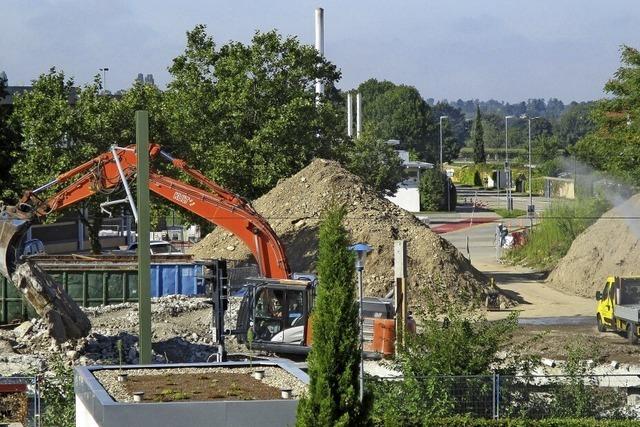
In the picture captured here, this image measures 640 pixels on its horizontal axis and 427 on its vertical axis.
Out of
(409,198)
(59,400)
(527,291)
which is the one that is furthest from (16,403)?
(409,198)

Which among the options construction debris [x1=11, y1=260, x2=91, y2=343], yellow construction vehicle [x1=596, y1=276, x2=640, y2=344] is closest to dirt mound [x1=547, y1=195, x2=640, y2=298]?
yellow construction vehicle [x1=596, y1=276, x2=640, y2=344]

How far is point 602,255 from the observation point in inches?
1971

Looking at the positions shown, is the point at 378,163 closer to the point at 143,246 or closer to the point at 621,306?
the point at 621,306

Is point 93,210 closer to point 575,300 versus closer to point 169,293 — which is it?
point 169,293

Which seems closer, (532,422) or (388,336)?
(532,422)

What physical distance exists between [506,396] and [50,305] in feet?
42.0

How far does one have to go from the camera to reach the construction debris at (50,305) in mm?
29812

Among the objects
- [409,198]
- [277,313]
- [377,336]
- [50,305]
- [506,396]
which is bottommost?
[506,396]

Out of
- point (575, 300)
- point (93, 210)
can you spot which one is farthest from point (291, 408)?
point (93, 210)

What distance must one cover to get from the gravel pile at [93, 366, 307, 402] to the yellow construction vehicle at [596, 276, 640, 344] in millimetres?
17591

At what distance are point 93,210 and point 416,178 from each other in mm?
61903

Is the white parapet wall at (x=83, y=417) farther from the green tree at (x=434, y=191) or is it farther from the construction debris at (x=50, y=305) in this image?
the green tree at (x=434, y=191)

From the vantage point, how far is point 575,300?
154ft

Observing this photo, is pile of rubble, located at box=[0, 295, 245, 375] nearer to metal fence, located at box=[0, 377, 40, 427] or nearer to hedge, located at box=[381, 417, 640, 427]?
metal fence, located at box=[0, 377, 40, 427]
